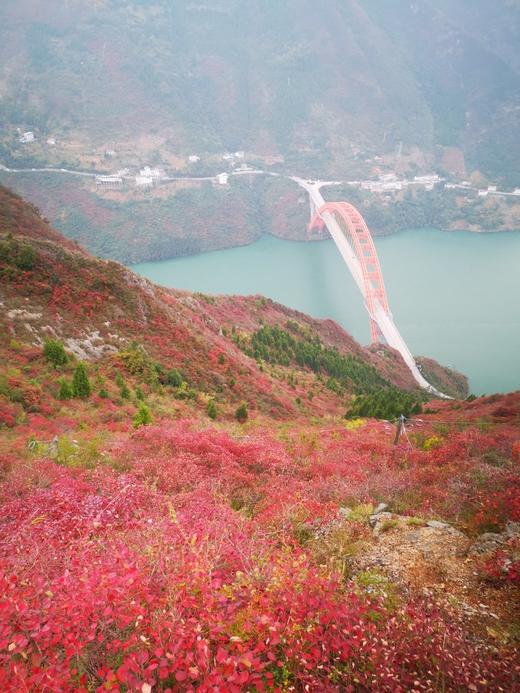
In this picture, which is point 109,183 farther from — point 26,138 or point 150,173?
point 26,138

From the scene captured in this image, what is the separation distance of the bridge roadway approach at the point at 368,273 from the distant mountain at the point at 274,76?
164 feet

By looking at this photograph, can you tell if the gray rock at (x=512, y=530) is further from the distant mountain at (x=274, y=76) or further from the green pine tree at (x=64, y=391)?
the distant mountain at (x=274, y=76)

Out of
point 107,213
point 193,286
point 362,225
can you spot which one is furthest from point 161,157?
point 362,225

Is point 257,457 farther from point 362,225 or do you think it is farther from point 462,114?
point 462,114

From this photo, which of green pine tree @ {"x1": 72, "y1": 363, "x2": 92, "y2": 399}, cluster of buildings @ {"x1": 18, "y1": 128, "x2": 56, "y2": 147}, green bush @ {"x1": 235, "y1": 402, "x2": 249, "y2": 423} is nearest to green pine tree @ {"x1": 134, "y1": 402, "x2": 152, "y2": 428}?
green pine tree @ {"x1": 72, "y1": 363, "x2": 92, "y2": 399}

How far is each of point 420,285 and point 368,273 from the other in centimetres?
A: 1018

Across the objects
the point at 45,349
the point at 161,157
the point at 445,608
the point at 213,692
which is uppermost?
the point at 161,157

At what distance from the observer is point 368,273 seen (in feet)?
171

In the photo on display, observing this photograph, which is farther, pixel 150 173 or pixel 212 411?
pixel 150 173

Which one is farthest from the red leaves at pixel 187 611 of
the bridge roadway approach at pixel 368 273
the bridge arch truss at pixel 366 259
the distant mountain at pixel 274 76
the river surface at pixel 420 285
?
the distant mountain at pixel 274 76

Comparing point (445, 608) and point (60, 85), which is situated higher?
point (60, 85)

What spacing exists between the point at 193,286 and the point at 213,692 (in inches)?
2354

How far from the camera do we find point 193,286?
60.7m

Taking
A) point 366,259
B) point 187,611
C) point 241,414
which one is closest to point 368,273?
point 366,259
